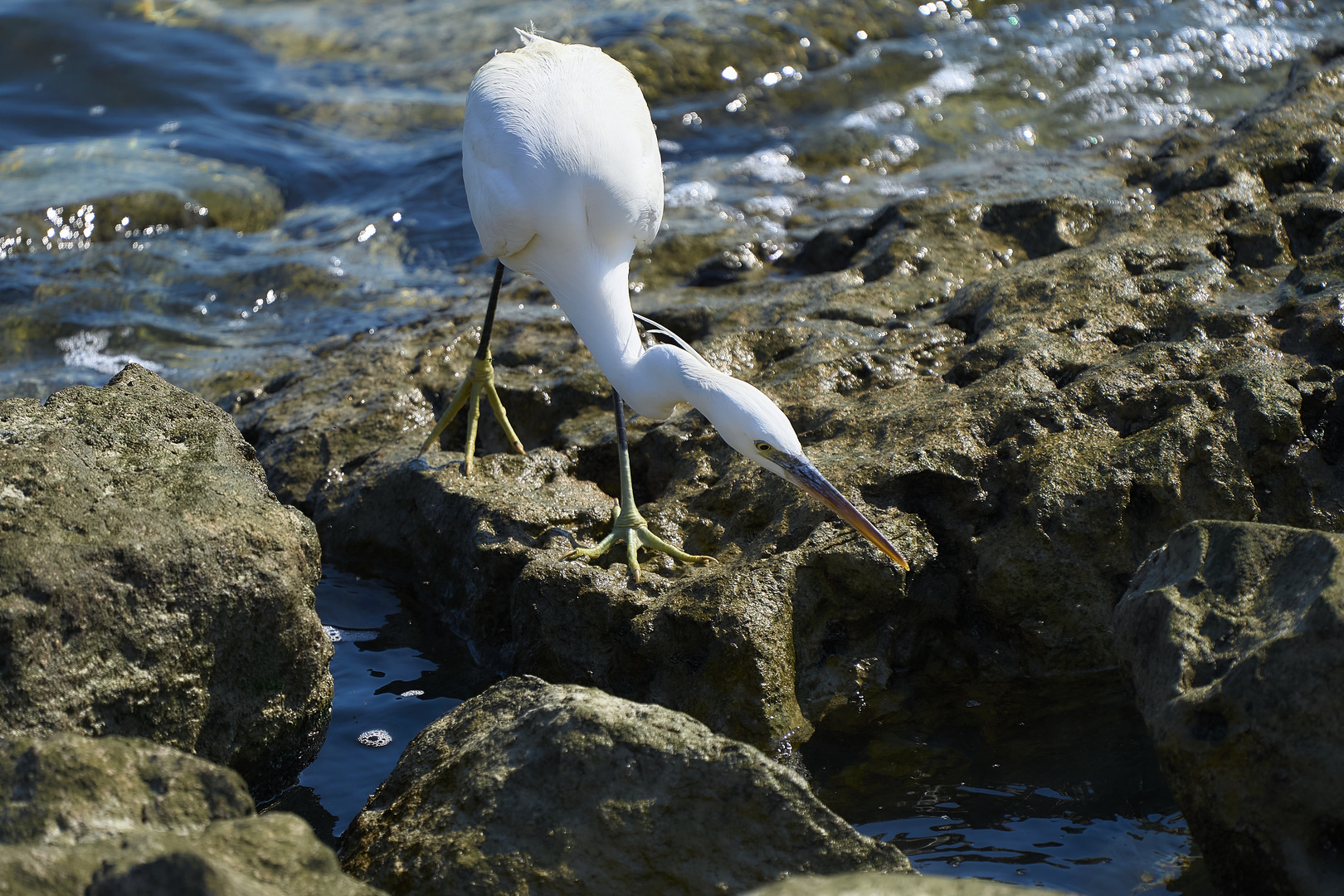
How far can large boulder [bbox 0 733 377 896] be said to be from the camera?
180cm

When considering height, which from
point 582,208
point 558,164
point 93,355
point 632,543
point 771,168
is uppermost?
point 558,164

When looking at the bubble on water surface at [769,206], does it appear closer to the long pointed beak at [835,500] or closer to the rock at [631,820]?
the long pointed beak at [835,500]

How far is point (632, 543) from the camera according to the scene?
3.66 m

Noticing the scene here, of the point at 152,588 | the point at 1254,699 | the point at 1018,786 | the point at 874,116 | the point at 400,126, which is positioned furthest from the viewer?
the point at 400,126

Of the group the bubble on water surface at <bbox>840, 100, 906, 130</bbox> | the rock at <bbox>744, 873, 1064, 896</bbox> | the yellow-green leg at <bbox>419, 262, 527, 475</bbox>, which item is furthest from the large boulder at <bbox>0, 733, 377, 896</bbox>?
the bubble on water surface at <bbox>840, 100, 906, 130</bbox>

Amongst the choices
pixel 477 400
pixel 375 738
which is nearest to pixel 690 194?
pixel 477 400

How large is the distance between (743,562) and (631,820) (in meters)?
1.25

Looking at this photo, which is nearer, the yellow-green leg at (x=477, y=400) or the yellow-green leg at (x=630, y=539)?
the yellow-green leg at (x=630, y=539)

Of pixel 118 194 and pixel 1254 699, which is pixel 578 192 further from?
pixel 118 194

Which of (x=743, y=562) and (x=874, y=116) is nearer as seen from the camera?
(x=743, y=562)

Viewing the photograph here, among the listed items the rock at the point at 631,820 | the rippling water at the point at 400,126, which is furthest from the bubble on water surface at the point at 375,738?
the rippling water at the point at 400,126

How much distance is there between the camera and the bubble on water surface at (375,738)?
11.0 ft

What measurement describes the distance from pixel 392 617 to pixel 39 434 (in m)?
1.55

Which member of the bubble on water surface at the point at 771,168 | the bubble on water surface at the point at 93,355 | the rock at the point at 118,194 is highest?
the bubble on water surface at the point at 771,168
